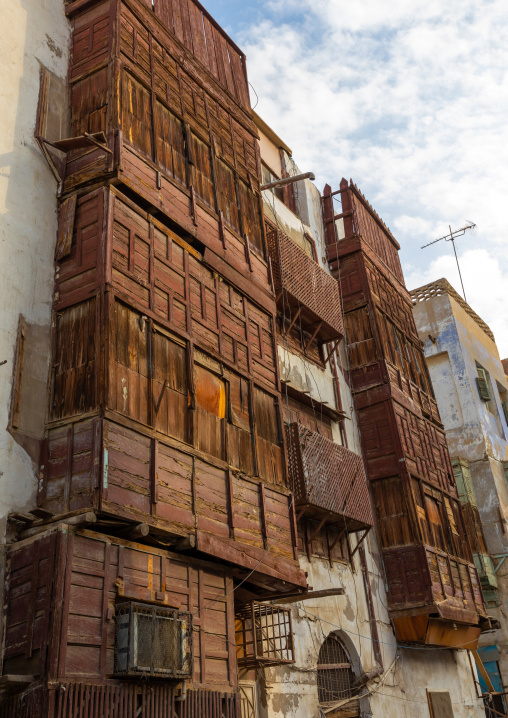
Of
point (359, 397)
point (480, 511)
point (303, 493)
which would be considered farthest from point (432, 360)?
point (303, 493)

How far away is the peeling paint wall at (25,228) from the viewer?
378 inches

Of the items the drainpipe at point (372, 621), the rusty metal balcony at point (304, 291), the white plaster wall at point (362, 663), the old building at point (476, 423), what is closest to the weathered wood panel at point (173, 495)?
the white plaster wall at point (362, 663)

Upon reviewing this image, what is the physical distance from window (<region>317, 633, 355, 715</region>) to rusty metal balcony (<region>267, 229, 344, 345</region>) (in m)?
7.53

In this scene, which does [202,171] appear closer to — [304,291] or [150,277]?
[150,277]

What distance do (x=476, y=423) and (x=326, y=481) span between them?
15.4m

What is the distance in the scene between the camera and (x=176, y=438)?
10.4 m

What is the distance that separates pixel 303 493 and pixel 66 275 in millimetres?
6920

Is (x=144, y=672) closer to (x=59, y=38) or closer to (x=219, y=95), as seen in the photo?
(x=59, y=38)

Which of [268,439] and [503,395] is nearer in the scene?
[268,439]

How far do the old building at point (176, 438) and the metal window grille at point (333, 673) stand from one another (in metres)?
0.07

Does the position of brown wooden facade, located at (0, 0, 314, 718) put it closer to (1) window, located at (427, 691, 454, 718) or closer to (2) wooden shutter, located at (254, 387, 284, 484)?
(2) wooden shutter, located at (254, 387, 284, 484)

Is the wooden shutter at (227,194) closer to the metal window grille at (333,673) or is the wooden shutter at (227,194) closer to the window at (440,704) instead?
the metal window grille at (333,673)

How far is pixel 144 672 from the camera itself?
8539mm

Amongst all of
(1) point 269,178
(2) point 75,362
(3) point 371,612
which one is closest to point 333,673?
(3) point 371,612
